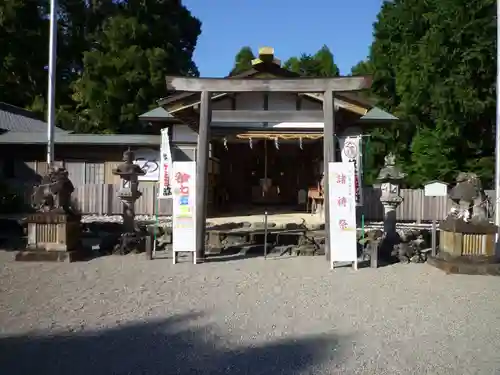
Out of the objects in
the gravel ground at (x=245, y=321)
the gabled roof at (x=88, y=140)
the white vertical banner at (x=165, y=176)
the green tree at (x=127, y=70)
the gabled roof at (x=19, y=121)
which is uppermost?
the green tree at (x=127, y=70)

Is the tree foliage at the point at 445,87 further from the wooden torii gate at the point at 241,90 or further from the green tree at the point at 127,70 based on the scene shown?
the green tree at the point at 127,70

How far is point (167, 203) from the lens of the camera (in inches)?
615

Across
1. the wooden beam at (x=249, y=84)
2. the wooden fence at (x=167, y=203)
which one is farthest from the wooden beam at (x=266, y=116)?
the wooden beam at (x=249, y=84)

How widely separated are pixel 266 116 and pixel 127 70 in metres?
12.5

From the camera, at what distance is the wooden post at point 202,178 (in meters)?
9.27

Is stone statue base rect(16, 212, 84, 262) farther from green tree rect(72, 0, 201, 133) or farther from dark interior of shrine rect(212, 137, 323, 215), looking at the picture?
green tree rect(72, 0, 201, 133)

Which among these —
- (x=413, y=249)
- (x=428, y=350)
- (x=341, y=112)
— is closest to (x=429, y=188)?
(x=341, y=112)

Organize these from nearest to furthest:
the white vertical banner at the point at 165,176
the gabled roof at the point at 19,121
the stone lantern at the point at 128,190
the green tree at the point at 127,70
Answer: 1. the white vertical banner at the point at 165,176
2. the stone lantern at the point at 128,190
3. the gabled roof at the point at 19,121
4. the green tree at the point at 127,70

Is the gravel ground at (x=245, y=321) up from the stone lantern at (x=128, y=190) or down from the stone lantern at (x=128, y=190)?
down

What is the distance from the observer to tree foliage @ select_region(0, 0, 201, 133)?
2431 cm

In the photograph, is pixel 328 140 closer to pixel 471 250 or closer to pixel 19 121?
pixel 471 250

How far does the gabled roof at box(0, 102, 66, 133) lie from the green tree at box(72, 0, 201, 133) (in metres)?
2.23

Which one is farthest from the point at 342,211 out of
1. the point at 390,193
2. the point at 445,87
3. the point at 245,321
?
the point at 445,87

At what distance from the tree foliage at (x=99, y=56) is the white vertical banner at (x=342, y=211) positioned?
1759 centimetres
